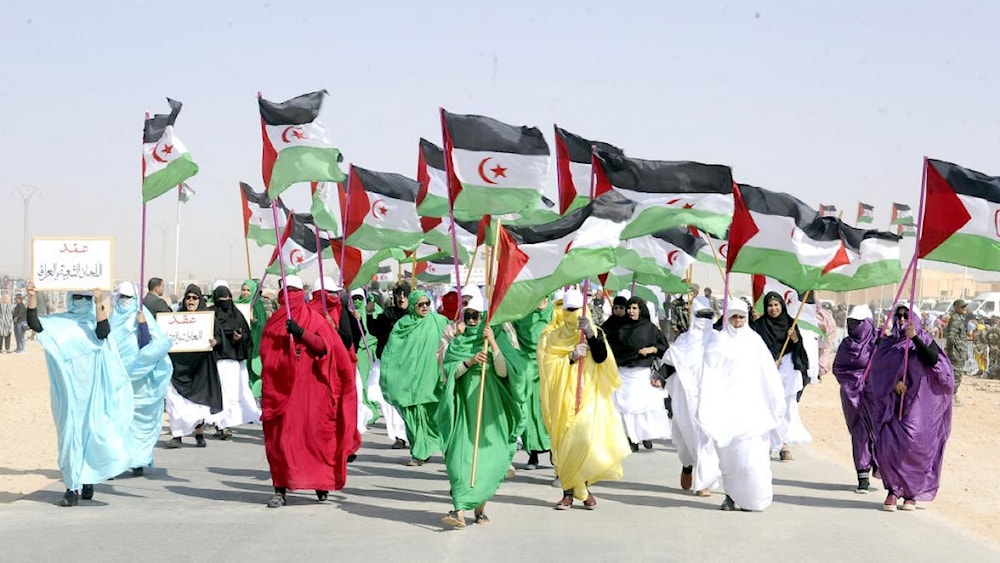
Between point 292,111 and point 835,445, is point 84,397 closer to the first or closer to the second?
point 292,111

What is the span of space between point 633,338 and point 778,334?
1749mm

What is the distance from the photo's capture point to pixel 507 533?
852cm

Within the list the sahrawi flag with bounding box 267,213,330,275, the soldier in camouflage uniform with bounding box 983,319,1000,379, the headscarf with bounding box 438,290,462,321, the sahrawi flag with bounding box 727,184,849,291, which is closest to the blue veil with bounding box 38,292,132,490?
the headscarf with bounding box 438,290,462,321

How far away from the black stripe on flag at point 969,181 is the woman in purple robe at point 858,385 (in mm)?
1402

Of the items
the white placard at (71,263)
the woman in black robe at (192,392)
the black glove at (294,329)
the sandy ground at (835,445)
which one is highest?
the white placard at (71,263)

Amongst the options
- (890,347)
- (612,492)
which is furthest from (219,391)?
(890,347)

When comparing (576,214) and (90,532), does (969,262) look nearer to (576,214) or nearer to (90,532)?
(576,214)

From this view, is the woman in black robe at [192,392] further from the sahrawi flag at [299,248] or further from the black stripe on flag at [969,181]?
the black stripe on flag at [969,181]

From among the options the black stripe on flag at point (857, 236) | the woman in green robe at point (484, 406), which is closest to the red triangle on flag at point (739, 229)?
the black stripe on flag at point (857, 236)

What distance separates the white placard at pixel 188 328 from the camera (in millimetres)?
12789

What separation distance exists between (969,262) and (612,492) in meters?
A: 3.30

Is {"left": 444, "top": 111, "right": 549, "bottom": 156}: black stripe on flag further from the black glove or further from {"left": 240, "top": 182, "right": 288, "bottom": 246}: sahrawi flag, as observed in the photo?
{"left": 240, "top": 182, "right": 288, "bottom": 246}: sahrawi flag

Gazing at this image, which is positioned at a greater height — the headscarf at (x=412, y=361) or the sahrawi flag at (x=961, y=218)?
the sahrawi flag at (x=961, y=218)

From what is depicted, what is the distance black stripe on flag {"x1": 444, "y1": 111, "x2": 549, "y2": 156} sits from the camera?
11.3 meters
